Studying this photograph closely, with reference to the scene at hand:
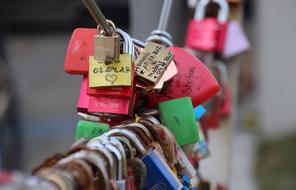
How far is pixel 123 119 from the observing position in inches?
43.3

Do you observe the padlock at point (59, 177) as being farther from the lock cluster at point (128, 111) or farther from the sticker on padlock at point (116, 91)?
the sticker on padlock at point (116, 91)

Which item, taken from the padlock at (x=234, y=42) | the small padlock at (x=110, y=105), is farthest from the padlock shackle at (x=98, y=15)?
the padlock at (x=234, y=42)

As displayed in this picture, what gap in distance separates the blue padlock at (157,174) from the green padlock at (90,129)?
0.53 feet

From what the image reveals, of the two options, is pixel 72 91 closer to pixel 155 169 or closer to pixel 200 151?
pixel 200 151

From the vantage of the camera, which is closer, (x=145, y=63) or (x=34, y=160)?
(x=145, y=63)

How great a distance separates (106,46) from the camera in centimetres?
99

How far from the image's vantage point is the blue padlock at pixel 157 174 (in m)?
0.98

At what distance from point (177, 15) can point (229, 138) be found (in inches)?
14.0

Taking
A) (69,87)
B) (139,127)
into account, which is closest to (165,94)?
(139,127)

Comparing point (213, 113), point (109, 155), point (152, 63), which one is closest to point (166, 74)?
point (152, 63)

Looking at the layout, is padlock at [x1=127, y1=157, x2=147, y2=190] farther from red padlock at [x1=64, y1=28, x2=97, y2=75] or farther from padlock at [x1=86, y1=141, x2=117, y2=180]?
red padlock at [x1=64, y1=28, x2=97, y2=75]

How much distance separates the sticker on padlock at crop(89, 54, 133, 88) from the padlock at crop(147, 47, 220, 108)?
0.58 feet

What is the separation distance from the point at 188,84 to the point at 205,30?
64cm

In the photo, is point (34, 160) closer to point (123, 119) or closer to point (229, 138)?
point (229, 138)
